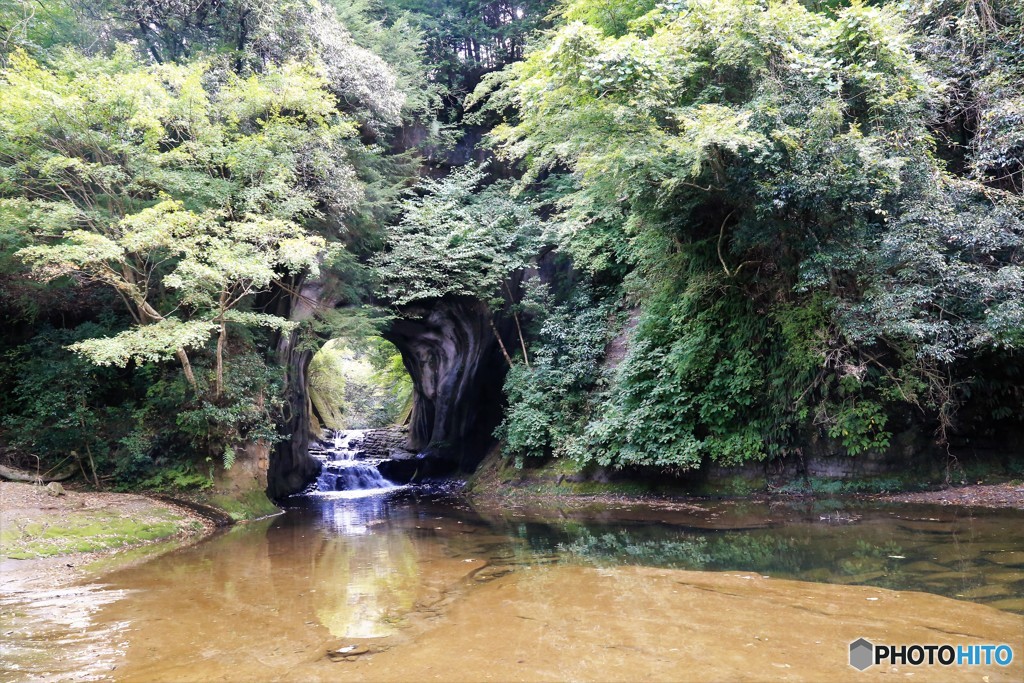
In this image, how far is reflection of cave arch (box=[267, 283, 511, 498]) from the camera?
1656 centimetres

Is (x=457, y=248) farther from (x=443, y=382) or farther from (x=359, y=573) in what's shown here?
(x=359, y=573)

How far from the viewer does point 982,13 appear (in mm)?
9352

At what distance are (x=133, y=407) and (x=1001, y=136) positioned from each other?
14794 millimetres

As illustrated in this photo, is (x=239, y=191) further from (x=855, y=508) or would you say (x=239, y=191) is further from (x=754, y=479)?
(x=855, y=508)

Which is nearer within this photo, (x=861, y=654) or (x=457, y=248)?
(x=861, y=654)

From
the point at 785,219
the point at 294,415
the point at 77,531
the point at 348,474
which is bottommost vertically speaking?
the point at 348,474

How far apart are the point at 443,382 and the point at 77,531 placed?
1220 cm

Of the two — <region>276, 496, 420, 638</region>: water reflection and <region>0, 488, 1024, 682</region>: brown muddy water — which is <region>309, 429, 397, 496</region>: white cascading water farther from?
<region>0, 488, 1024, 682</region>: brown muddy water

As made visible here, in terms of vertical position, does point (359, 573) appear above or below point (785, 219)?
below

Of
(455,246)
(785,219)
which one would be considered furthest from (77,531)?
(785,219)

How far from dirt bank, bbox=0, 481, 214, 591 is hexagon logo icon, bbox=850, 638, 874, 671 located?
22.4 feet

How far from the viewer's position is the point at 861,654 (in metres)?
3.18

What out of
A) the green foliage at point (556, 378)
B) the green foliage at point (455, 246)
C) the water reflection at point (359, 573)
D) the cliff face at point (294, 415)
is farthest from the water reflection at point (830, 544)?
the cliff face at point (294, 415)

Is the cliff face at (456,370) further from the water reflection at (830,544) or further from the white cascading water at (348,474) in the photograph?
the water reflection at (830,544)
